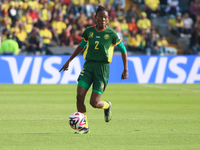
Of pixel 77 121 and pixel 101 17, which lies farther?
pixel 101 17

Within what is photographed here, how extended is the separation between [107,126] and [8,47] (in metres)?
13.8

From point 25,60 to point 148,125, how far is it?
12673 millimetres

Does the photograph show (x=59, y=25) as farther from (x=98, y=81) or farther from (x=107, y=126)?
(x=98, y=81)

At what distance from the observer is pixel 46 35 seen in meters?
23.0

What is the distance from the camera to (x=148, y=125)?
8.02 metres

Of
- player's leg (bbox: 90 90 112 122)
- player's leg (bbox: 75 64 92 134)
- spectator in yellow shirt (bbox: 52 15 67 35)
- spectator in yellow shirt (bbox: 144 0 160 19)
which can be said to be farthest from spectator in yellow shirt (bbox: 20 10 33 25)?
player's leg (bbox: 75 64 92 134)

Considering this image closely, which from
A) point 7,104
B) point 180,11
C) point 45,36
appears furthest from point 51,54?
point 180,11

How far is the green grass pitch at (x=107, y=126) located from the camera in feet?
19.8

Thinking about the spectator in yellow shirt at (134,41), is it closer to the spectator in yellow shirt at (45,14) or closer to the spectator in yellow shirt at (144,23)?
the spectator in yellow shirt at (144,23)

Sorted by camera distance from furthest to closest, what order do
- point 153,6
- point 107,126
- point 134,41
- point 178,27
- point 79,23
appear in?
point 153,6
point 178,27
point 134,41
point 79,23
point 107,126

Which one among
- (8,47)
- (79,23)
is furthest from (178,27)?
(8,47)

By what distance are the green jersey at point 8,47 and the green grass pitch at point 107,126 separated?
7.65 m

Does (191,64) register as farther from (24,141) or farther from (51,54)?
(24,141)

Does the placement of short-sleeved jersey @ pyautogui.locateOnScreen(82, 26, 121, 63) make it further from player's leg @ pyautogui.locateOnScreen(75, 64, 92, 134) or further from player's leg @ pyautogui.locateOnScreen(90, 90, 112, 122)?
player's leg @ pyautogui.locateOnScreen(90, 90, 112, 122)
